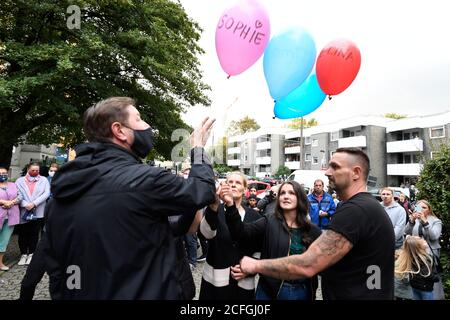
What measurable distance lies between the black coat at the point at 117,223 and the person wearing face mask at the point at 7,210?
5311 mm

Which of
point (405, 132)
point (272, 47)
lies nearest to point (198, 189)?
point (272, 47)

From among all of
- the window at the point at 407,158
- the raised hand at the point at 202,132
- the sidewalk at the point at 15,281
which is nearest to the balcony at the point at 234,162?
the window at the point at 407,158

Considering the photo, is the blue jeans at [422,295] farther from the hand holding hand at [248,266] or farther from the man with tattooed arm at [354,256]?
the hand holding hand at [248,266]

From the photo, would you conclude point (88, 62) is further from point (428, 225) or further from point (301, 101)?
point (428, 225)

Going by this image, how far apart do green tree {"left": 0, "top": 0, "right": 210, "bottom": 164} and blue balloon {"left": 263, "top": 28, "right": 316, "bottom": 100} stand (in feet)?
19.2

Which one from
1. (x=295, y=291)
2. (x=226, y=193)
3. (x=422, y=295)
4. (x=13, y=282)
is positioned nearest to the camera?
(x=226, y=193)

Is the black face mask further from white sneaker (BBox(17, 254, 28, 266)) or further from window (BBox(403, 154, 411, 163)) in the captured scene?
window (BBox(403, 154, 411, 163))

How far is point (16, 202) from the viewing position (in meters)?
5.99

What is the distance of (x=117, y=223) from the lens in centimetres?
146

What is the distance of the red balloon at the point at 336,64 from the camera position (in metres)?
4.76

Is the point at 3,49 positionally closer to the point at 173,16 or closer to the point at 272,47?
the point at 173,16

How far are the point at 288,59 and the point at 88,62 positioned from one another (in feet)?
24.9

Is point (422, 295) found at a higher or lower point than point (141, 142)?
lower

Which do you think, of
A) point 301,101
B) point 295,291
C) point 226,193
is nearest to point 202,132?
point 226,193
